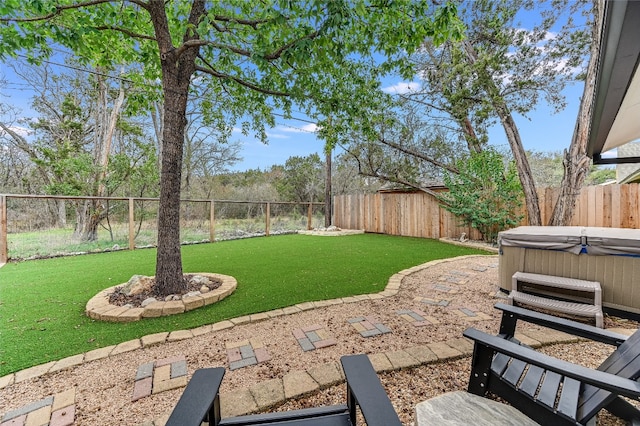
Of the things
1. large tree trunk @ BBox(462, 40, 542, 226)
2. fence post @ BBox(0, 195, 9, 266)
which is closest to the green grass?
fence post @ BBox(0, 195, 9, 266)

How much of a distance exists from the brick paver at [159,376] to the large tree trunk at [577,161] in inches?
310

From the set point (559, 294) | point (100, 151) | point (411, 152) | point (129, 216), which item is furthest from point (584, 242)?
point (100, 151)

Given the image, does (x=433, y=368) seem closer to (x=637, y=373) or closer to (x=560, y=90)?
(x=637, y=373)

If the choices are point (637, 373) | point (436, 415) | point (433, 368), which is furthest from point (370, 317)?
point (637, 373)

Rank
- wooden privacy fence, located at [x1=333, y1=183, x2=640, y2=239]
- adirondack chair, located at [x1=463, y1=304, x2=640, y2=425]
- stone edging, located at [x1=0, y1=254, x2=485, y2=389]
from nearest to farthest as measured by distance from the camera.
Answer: adirondack chair, located at [x1=463, y1=304, x2=640, y2=425]
stone edging, located at [x1=0, y1=254, x2=485, y2=389]
wooden privacy fence, located at [x1=333, y1=183, x2=640, y2=239]

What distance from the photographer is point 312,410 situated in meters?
1.23

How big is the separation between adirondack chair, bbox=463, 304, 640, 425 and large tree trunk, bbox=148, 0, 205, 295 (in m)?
3.16

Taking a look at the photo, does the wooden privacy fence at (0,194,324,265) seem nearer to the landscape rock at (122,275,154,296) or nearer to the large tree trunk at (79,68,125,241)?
the large tree trunk at (79,68,125,241)

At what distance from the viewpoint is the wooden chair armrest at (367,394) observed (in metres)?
0.88

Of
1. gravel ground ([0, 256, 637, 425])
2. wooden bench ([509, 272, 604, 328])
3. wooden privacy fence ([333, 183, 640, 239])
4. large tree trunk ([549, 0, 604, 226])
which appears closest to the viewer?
gravel ground ([0, 256, 637, 425])

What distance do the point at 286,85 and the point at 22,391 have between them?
14.6 ft

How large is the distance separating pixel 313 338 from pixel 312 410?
3.74 ft

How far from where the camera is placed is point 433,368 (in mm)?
1916

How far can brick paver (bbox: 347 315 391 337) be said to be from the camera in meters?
2.45
